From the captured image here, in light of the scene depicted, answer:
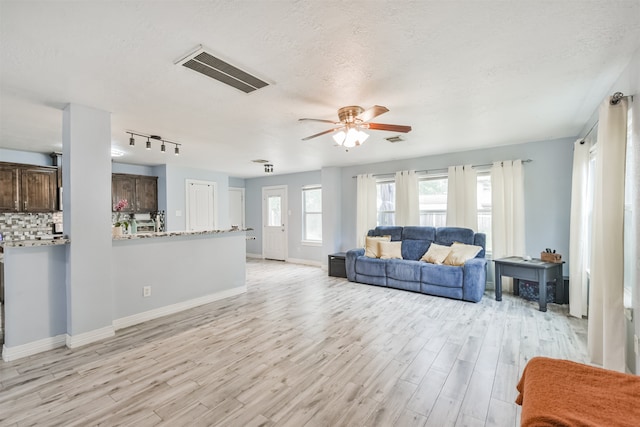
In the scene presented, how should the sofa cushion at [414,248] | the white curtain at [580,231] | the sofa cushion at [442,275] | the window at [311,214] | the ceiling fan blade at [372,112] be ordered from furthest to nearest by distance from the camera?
1. the window at [311,214]
2. the sofa cushion at [414,248]
3. the sofa cushion at [442,275]
4. the white curtain at [580,231]
5. the ceiling fan blade at [372,112]

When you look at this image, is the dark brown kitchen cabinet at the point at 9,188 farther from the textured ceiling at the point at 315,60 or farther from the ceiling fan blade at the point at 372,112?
the ceiling fan blade at the point at 372,112

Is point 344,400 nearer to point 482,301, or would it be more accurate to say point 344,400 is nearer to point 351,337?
point 351,337

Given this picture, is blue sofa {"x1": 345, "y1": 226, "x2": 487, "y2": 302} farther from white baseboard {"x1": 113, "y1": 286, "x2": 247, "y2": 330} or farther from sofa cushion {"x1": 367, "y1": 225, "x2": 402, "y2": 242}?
white baseboard {"x1": 113, "y1": 286, "x2": 247, "y2": 330}

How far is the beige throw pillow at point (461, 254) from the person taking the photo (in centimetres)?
458

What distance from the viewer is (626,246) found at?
8.34 ft

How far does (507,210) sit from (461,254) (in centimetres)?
108

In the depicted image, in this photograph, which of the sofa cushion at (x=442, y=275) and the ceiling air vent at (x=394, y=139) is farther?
the sofa cushion at (x=442, y=275)

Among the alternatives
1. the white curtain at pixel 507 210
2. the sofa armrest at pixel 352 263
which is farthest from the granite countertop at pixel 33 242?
the white curtain at pixel 507 210

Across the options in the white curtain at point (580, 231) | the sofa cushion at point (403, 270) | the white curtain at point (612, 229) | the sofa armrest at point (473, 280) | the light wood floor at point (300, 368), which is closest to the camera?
the light wood floor at point (300, 368)

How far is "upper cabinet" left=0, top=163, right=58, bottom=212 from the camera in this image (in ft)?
15.4

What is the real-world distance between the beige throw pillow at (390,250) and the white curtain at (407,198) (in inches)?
23.5

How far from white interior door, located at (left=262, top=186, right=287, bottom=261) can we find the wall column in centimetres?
505

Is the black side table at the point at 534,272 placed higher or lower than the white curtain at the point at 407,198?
lower

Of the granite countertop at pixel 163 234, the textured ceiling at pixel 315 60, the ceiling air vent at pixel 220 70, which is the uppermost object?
the textured ceiling at pixel 315 60
